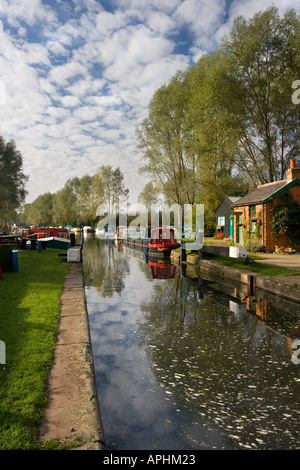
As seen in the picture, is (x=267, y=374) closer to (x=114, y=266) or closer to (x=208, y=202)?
(x=114, y=266)

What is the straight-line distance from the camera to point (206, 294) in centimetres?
1109

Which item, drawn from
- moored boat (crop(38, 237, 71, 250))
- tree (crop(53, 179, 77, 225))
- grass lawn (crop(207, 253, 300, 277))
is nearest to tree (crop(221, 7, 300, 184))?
grass lawn (crop(207, 253, 300, 277))

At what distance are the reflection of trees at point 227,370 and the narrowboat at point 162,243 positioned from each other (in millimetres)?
13633

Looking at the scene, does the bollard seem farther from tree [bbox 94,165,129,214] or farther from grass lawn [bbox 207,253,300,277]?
tree [bbox 94,165,129,214]

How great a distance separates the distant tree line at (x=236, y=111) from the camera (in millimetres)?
20734

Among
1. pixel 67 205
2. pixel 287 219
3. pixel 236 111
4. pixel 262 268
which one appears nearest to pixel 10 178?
pixel 236 111

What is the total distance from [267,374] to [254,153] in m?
23.9

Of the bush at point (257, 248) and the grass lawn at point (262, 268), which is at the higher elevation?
the bush at point (257, 248)

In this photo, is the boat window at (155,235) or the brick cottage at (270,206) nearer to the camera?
the brick cottage at (270,206)

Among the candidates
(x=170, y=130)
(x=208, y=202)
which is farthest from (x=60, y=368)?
(x=170, y=130)

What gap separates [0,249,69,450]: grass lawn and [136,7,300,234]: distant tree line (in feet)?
63.2

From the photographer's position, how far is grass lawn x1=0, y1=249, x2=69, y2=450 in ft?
9.51

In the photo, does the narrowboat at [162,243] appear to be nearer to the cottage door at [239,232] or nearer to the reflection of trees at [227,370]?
the cottage door at [239,232]

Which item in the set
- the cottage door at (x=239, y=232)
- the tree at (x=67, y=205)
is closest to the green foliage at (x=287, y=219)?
the cottage door at (x=239, y=232)
